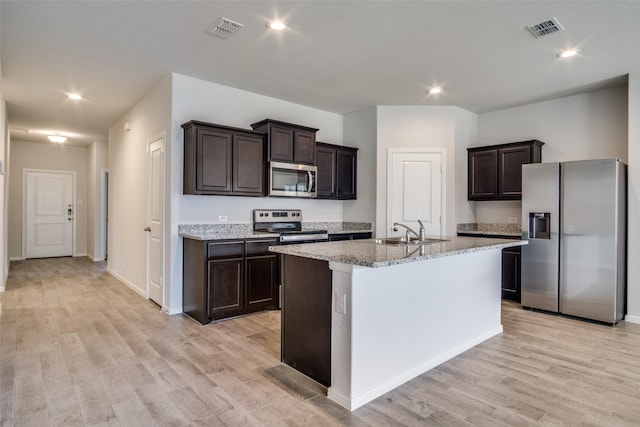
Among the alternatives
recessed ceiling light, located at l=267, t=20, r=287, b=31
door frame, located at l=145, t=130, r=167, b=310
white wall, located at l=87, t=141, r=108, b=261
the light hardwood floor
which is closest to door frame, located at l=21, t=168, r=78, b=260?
white wall, located at l=87, t=141, r=108, b=261

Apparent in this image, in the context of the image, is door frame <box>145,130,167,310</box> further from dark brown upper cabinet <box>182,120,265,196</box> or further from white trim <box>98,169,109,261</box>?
white trim <box>98,169,109,261</box>

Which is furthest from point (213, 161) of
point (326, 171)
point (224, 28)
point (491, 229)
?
point (491, 229)

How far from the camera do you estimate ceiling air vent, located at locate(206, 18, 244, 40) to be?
301 centimetres

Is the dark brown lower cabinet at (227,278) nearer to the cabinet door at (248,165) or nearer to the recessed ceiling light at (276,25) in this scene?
the cabinet door at (248,165)

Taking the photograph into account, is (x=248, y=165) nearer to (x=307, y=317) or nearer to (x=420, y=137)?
(x=307, y=317)

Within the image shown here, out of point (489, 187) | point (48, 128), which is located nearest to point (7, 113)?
point (48, 128)

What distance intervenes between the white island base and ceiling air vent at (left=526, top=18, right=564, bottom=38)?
77.7 inches

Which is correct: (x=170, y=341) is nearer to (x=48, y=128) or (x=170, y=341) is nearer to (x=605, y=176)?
(x=605, y=176)

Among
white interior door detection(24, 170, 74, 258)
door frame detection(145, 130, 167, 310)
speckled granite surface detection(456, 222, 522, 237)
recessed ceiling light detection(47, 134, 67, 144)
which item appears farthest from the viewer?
white interior door detection(24, 170, 74, 258)

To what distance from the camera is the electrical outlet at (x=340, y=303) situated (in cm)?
223

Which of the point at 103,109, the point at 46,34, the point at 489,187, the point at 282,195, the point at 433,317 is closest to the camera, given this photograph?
the point at 433,317

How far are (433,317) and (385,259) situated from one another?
1.01 meters

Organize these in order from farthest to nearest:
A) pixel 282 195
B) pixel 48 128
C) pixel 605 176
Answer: pixel 48 128
pixel 282 195
pixel 605 176

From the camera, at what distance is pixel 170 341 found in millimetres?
3303
